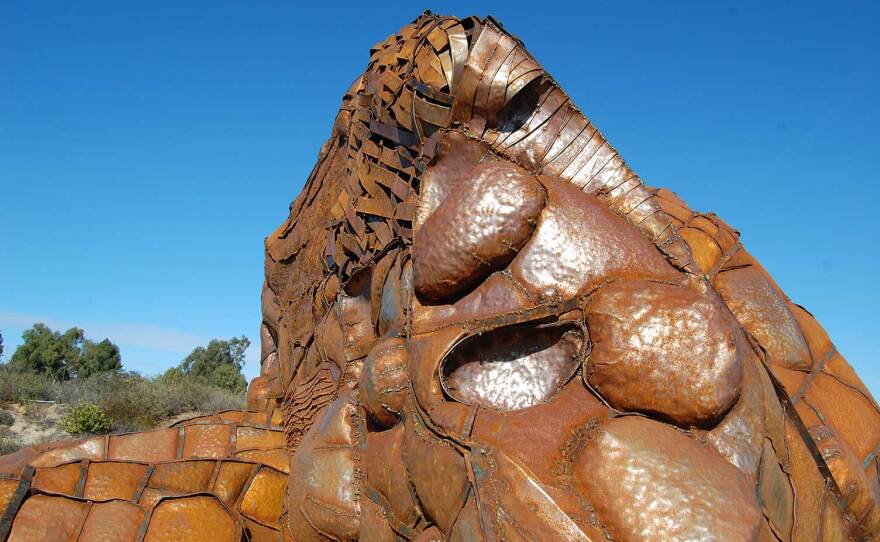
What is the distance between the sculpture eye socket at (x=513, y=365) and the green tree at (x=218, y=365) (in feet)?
64.1

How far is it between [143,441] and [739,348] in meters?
3.72

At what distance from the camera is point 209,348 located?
1042 inches

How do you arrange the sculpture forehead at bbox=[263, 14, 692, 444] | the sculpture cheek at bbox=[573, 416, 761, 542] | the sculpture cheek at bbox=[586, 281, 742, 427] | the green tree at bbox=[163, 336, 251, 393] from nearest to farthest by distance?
the sculpture cheek at bbox=[573, 416, 761, 542] → the sculpture cheek at bbox=[586, 281, 742, 427] → the sculpture forehead at bbox=[263, 14, 692, 444] → the green tree at bbox=[163, 336, 251, 393]

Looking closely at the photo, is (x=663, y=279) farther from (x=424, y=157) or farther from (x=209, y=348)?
(x=209, y=348)

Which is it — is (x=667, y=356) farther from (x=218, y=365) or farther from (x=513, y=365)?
(x=218, y=365)

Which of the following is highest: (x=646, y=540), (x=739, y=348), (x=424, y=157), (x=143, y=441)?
(x=424, y=157)

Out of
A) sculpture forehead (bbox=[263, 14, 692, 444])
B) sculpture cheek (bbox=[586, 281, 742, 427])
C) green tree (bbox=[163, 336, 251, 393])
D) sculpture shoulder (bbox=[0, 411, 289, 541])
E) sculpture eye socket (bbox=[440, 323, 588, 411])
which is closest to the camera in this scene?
sculpture cheek (bbox=[586, 281, 742, 427])

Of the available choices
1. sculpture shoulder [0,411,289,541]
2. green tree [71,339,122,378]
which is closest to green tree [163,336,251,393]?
green tree [71,339,122,378]

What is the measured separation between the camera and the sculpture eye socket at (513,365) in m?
2.67

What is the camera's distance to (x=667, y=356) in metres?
2.39

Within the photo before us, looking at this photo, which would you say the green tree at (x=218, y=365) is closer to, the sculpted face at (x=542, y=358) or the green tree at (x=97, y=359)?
the green tree at (x=97, y=359)

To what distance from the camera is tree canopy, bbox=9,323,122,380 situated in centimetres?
2267

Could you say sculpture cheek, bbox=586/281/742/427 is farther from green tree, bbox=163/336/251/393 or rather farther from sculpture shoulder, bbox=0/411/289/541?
green tree, bbox=163/336/251/393

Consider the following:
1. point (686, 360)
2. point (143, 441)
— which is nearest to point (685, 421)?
point (686, 360)
